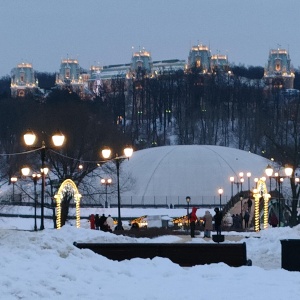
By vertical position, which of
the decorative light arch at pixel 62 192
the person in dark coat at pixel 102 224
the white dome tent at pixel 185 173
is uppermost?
the white dome tent at pixel 185 173

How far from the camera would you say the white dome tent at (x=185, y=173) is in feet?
232

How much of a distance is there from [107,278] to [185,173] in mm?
62106

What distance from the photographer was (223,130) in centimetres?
13138

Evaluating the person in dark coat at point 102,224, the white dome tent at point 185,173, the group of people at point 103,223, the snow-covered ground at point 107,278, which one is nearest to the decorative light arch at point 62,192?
the group of people at point 103,223

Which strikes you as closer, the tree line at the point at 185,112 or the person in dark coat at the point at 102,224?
the person in dark coat at the point at 102,224

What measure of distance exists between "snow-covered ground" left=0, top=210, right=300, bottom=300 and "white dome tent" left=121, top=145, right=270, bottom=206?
52.9 meters

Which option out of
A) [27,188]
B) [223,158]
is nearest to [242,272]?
[27,188]

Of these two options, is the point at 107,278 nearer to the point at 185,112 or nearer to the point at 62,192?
the point at 62,192

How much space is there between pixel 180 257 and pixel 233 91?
429ft

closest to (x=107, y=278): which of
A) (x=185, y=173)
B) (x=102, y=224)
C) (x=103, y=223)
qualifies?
(x=102, y=224)

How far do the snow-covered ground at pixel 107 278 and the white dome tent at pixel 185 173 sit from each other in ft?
173

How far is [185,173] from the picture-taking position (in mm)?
75562

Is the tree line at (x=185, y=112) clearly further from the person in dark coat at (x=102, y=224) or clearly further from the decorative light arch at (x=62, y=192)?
the person in dark coat at (x=102, y=224)

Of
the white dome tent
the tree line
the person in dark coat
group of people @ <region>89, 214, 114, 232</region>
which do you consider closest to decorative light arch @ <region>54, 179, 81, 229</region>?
group of people @ <region>89, 214, 114, 232</region>
